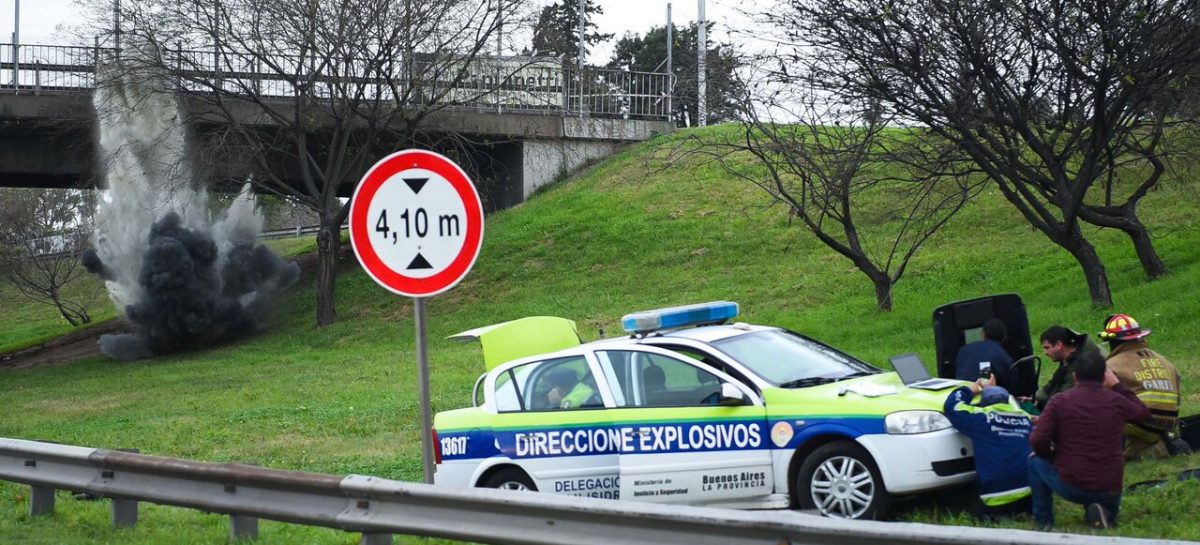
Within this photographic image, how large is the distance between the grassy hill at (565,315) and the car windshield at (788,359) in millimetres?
1076

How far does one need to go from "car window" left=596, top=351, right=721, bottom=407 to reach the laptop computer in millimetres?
1311

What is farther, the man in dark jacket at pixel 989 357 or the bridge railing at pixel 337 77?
the bridge railing at pixel 337 77

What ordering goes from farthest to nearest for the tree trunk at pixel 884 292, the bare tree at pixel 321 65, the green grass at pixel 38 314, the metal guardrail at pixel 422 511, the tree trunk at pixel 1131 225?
the green grass at pixel 38 314
the bare tree at pixel 321 65
the tree trunk at pixel 884 292
the tree trunk at pixel 1131 225
the metal guardrail at pixel 422 511

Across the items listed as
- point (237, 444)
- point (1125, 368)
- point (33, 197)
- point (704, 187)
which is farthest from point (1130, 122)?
point (33, 197)

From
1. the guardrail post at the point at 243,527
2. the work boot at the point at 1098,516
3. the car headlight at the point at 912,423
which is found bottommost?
the guardrail post at the point at 243,527

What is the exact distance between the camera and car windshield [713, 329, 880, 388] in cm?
855

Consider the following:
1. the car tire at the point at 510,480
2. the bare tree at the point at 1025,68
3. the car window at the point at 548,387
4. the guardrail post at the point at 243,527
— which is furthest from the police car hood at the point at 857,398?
the bare tree at the point at 1025,68

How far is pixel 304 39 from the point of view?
28375 millimetres

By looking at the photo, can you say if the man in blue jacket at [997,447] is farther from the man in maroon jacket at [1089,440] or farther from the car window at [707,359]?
the car window at [707,359]

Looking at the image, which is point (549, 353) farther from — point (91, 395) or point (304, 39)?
point (304, 39)

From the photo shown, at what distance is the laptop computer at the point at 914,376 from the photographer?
8.41m

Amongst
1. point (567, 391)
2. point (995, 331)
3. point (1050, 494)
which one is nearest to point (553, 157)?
point (995, 331)

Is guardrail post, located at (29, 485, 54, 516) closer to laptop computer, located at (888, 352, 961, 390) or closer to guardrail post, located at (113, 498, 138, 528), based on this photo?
guardrail post, located at (113, 498, 138, 528)

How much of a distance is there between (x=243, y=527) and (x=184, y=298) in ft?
79.8
